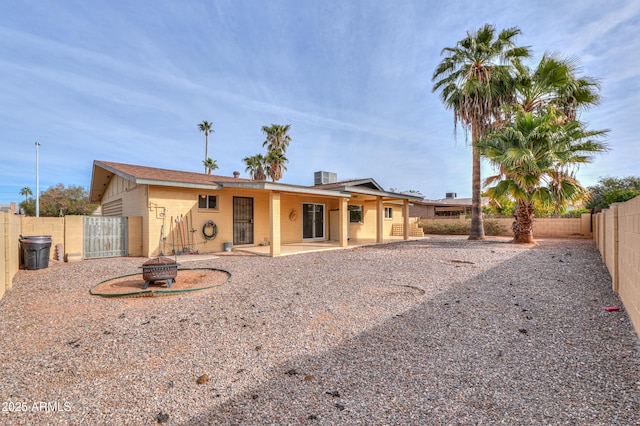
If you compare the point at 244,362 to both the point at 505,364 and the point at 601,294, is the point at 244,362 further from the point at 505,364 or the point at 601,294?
the point at 601,294

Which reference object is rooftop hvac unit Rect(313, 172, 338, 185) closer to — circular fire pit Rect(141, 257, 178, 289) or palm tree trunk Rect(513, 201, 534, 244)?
palm tree trunk Rect(513, 201, 534, 244)

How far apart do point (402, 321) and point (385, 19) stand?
10751 mm

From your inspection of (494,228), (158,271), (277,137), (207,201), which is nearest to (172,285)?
(158,271)

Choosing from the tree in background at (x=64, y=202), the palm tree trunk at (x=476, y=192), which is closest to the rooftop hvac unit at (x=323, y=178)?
the palm tree trunk at (x=476, y=192)

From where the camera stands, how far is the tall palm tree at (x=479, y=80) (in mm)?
14172

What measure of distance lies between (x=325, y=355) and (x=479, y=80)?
16.0m

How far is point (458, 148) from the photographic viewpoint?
1586cm

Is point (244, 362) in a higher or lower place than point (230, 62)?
lower

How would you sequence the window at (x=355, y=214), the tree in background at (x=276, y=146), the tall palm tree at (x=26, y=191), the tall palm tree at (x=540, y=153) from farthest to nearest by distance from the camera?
the tall palm tree at (x=26, y=191) → the tree in background at (x=276, y=146) → the window at (x=355, y=214) → the tall palm tree at (x=540, y=153)

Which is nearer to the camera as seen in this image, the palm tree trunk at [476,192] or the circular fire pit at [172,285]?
the circular fire pit at [172,285]

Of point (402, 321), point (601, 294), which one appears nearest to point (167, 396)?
point (402, 321)

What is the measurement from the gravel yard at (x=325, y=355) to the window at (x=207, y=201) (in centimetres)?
590

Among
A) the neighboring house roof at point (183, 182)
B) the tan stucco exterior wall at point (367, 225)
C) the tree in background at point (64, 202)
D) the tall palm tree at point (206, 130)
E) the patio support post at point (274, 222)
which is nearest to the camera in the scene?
the neighboring house roof at point (183, 182)

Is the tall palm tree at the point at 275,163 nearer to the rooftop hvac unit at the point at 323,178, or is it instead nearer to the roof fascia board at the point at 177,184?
the rooftop hvac unit at the point at 323,178
